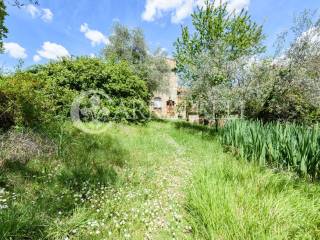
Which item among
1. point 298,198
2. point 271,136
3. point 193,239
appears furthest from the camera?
point 271,136

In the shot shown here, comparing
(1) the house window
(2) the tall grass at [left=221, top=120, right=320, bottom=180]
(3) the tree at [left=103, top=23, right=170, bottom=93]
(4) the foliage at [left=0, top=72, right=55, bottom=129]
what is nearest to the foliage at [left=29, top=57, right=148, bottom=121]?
(4) the foliage at [left=0, top=72, right=55, bottom=129]

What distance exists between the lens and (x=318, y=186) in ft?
12.4

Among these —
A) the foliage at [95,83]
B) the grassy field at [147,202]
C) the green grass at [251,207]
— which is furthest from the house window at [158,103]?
the green grass at [251,207]

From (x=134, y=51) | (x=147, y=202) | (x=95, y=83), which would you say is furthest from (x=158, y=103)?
(x=147, y=202)

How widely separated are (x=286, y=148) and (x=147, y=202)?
303cm

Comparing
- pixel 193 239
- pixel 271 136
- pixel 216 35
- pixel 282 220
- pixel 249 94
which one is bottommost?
pixel 193 239

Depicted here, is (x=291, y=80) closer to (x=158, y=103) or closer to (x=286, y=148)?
(x=286, y=148)

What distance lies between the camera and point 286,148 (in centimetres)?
452

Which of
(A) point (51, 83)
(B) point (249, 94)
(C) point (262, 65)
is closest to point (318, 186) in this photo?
(B) point (249, 94)

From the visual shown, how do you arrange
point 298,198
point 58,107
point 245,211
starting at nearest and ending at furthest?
1. point 245,211
2. point 298,198
3. point 58,107

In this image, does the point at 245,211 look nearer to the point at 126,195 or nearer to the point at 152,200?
the point at 152,200

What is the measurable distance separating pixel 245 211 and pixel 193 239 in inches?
27.6

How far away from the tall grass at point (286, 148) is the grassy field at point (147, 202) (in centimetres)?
41

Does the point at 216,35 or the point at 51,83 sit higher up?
the point at 216,35
